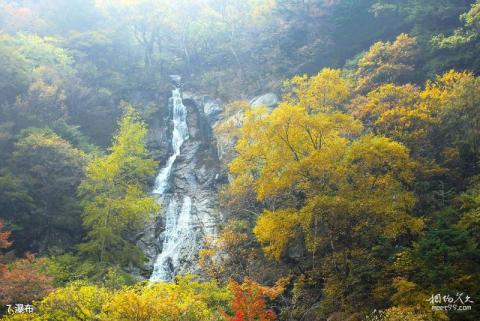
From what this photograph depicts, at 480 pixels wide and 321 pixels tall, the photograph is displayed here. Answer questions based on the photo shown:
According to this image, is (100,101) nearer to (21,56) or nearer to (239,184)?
(21,56)

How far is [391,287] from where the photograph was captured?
15.8m

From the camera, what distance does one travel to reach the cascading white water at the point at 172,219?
85.9ft

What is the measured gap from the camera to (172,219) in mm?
30266

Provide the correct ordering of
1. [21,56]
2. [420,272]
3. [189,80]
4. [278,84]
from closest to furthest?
[420,272] < [21,56] < [278,84] < [189,80]

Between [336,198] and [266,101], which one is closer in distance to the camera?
[336,198]

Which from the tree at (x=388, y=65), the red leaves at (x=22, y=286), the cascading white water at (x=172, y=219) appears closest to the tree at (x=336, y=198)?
the cascading white water at (x=172, y=219)

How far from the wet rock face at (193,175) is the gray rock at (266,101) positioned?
4.20 meters

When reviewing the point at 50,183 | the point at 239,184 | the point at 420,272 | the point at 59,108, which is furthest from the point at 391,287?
the point at 59,108

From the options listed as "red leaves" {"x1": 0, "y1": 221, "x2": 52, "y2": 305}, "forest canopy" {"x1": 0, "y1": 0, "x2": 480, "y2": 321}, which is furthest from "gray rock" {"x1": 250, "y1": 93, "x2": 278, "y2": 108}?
"red leaves" {"x1": 0, "y1": 221, "x2": 52, "y2": 305}

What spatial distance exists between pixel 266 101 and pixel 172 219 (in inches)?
564

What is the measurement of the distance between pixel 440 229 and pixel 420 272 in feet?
5.82

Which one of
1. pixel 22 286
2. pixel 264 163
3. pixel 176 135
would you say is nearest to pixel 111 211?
pixel 22 286

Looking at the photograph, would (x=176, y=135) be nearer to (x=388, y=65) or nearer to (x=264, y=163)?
(x=264, y=163)

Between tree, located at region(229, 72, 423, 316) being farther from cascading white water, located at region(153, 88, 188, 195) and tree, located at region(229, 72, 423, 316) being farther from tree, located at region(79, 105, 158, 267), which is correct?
cascading white water, located at region(153, 88, 188, 195)
